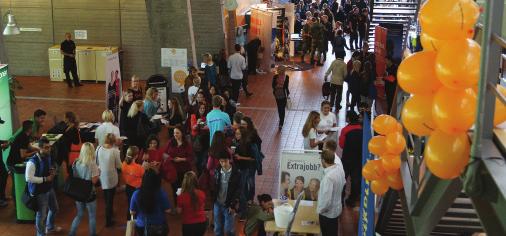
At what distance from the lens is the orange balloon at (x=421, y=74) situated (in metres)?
3.16

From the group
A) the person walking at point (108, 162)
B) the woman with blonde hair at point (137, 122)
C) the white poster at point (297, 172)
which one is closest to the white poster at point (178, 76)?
the woman with blonde hair at point (137, 122)

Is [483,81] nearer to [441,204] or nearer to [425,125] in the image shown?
[425,125]

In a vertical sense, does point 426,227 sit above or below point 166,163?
above

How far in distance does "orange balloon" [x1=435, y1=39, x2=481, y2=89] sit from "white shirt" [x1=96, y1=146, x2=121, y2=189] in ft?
20.6

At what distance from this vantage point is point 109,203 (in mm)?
8844

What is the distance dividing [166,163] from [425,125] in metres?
5.86

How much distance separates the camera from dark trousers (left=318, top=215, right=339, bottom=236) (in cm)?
763

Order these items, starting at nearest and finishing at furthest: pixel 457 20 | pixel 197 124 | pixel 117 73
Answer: pixel 457 20 < pixel 197 124 < pixel 117 73

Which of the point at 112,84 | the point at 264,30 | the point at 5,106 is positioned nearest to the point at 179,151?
the point at 5,106

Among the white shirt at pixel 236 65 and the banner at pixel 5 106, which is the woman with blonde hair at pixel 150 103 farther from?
the white shirt at pixel 236 65

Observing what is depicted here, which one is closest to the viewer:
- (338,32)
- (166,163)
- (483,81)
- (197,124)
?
(483,81)

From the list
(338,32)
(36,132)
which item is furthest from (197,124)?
(338,32)

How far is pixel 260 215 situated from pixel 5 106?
18.3ft

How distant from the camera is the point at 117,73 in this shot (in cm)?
1260
